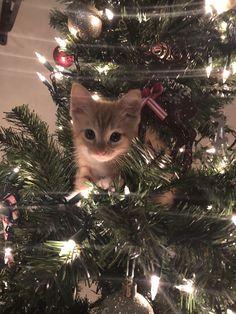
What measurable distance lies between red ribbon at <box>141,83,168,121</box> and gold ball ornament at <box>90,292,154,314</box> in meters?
0.33

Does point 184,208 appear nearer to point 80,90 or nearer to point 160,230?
point 160,230

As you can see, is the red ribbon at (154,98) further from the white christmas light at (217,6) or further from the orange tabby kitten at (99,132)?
the white christmas light at (217,6)

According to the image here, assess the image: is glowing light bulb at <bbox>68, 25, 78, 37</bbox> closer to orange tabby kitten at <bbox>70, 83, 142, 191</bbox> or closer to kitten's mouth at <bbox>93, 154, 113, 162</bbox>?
orange tabby kitten at <bbox>70, 83, 142, 191</bbox>

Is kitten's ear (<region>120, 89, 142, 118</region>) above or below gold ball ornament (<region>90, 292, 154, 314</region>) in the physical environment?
above

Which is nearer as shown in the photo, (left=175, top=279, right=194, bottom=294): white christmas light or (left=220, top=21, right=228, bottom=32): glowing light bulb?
(left=175, top=279, right=194, bottom=294): white christmas light

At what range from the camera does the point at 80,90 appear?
0.81 m

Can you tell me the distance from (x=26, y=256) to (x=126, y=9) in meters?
0.54

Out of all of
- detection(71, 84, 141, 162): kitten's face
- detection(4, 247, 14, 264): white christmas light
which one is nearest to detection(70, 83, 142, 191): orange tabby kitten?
detection(71, 84, 141, 162): kitten's face

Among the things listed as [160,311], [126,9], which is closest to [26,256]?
[160,311]

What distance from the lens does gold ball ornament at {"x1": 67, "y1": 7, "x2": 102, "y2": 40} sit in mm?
768

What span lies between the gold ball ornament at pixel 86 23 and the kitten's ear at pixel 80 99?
4.5 inches

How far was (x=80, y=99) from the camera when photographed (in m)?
0.83

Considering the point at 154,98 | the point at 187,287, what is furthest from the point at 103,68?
the point at 187,287

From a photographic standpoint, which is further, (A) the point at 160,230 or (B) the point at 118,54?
(B) the point at 118,54
